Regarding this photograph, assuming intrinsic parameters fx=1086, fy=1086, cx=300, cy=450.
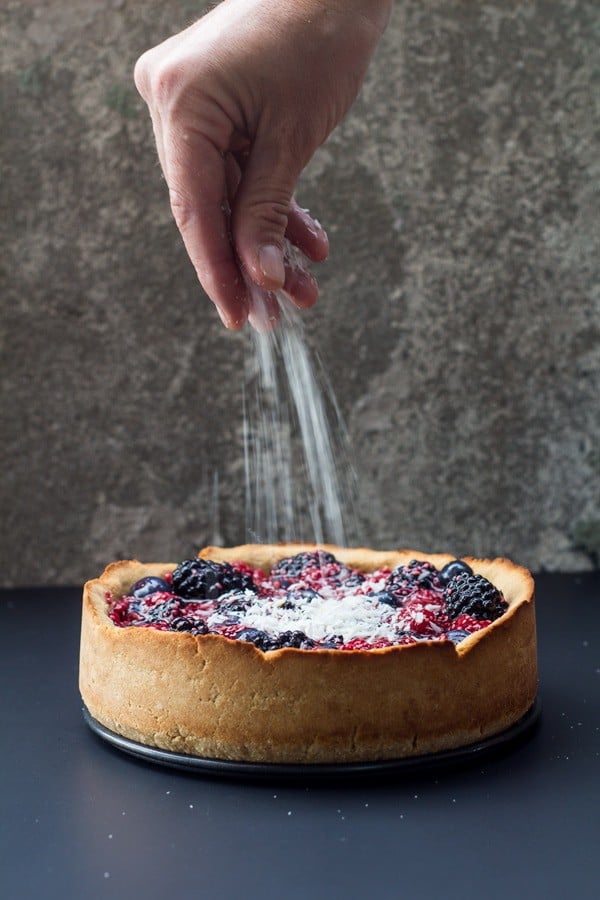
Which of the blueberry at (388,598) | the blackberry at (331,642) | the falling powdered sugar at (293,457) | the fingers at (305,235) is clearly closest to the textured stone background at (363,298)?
the falling powdered sugar at (293,457)

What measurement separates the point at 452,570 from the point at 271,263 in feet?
2.26

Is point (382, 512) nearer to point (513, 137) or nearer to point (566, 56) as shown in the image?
point (513, 137)

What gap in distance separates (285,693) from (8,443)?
169 cm

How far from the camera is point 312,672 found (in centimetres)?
143

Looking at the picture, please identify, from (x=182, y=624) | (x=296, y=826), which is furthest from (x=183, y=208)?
(x=296, y=826)

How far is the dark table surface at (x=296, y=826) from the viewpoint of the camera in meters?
1.19

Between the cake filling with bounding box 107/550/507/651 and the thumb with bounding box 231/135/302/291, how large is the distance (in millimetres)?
510

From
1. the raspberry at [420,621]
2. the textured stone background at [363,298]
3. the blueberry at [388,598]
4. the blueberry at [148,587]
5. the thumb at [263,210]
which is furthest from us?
the textured stone background at [363,298]

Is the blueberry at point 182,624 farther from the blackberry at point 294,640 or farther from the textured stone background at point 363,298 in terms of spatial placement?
the textured stone background at point 363,298

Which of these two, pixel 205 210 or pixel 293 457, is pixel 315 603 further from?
pixel 293 457


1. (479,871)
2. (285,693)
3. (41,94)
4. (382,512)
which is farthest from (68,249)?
(479,871)

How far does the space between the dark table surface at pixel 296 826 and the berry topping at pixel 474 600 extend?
0.18 meters

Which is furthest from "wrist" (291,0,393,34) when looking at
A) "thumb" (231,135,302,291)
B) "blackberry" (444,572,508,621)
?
"blackberry" (444,572,508,621)

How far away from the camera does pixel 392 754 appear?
1.46 meters
